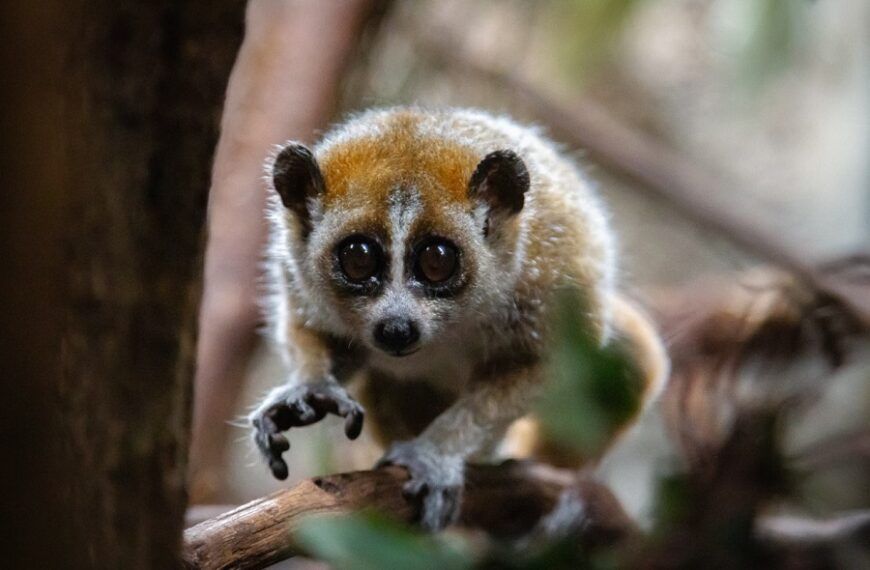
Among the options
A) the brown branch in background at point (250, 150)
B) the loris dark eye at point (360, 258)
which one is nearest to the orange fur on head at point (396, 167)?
the loris dark eye at point (360, 258)

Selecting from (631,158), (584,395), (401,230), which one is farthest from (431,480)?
(631,158)

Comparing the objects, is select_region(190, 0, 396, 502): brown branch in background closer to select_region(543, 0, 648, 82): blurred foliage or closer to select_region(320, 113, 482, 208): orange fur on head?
select_region(543, 0, 648, 82): blurred foliage

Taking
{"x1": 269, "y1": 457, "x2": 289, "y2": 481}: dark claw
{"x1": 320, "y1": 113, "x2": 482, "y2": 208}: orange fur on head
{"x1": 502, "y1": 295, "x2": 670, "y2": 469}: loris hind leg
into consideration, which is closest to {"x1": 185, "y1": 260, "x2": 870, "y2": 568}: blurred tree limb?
{"x1": 502, "y1": 295, "x2": 670, "y2": 469}: loris hind leg

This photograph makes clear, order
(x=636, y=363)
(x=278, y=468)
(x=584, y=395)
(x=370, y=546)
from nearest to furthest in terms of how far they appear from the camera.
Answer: (x=370, y=546) < (x=584, y=395) < (x=278, y=468) < (x=636, y=363)

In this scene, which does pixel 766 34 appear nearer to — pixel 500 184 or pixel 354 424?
pixel 500 184

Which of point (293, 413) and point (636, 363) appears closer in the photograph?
point (293, 413)

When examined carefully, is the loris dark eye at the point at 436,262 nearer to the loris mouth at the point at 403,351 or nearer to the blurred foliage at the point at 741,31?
the loris mouth at the point at 403,351

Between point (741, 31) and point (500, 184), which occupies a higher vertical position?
point (741, 31)
